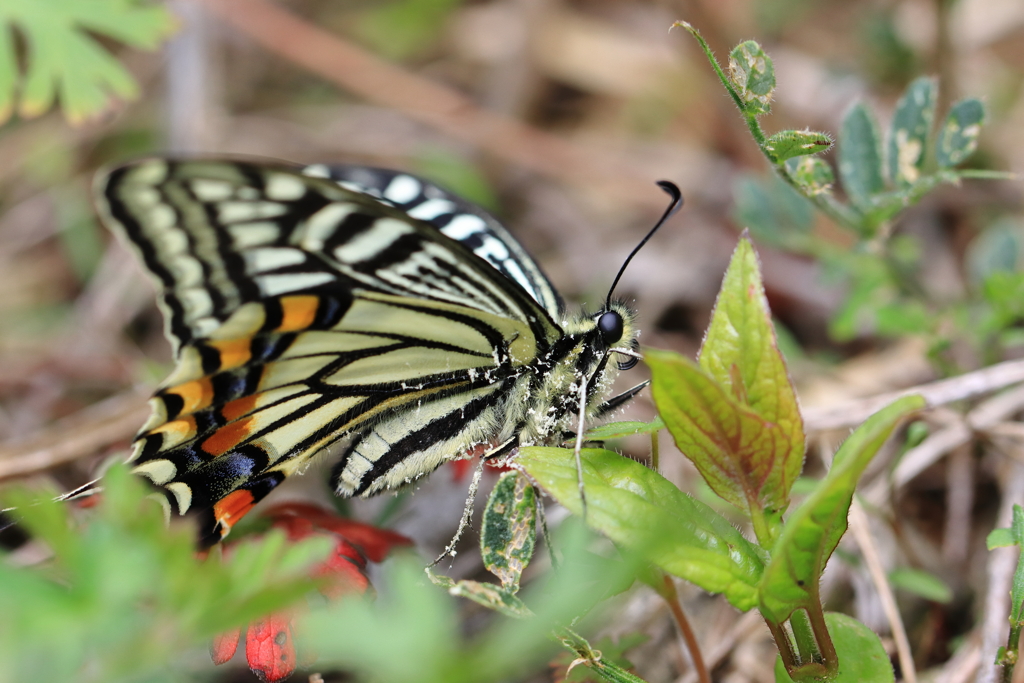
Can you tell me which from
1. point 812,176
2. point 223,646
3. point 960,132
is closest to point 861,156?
point 960,132

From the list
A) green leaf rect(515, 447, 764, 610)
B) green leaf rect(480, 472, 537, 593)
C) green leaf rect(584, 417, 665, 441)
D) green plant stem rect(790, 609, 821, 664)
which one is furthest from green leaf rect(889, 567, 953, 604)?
green leaf rect(480, 472, 537, 593)

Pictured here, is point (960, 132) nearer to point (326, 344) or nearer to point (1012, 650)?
point (1012, 650)

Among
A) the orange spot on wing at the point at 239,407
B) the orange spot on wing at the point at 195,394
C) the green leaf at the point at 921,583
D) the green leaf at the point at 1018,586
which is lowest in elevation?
the orange spot on wing at the point at 239,407

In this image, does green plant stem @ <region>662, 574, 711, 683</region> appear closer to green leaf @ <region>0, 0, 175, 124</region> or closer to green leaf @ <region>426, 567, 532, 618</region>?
green leaf @ <region>426, 567, 532, 618</region>

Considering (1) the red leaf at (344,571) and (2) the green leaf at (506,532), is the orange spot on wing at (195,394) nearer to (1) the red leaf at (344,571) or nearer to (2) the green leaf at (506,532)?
(1) the red leaf at (344,571)

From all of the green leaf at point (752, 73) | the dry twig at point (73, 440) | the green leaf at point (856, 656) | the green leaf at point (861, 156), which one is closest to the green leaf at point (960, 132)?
the green leaf at point (861, 156)

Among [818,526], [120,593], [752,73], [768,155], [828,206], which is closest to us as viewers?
[120,593]
